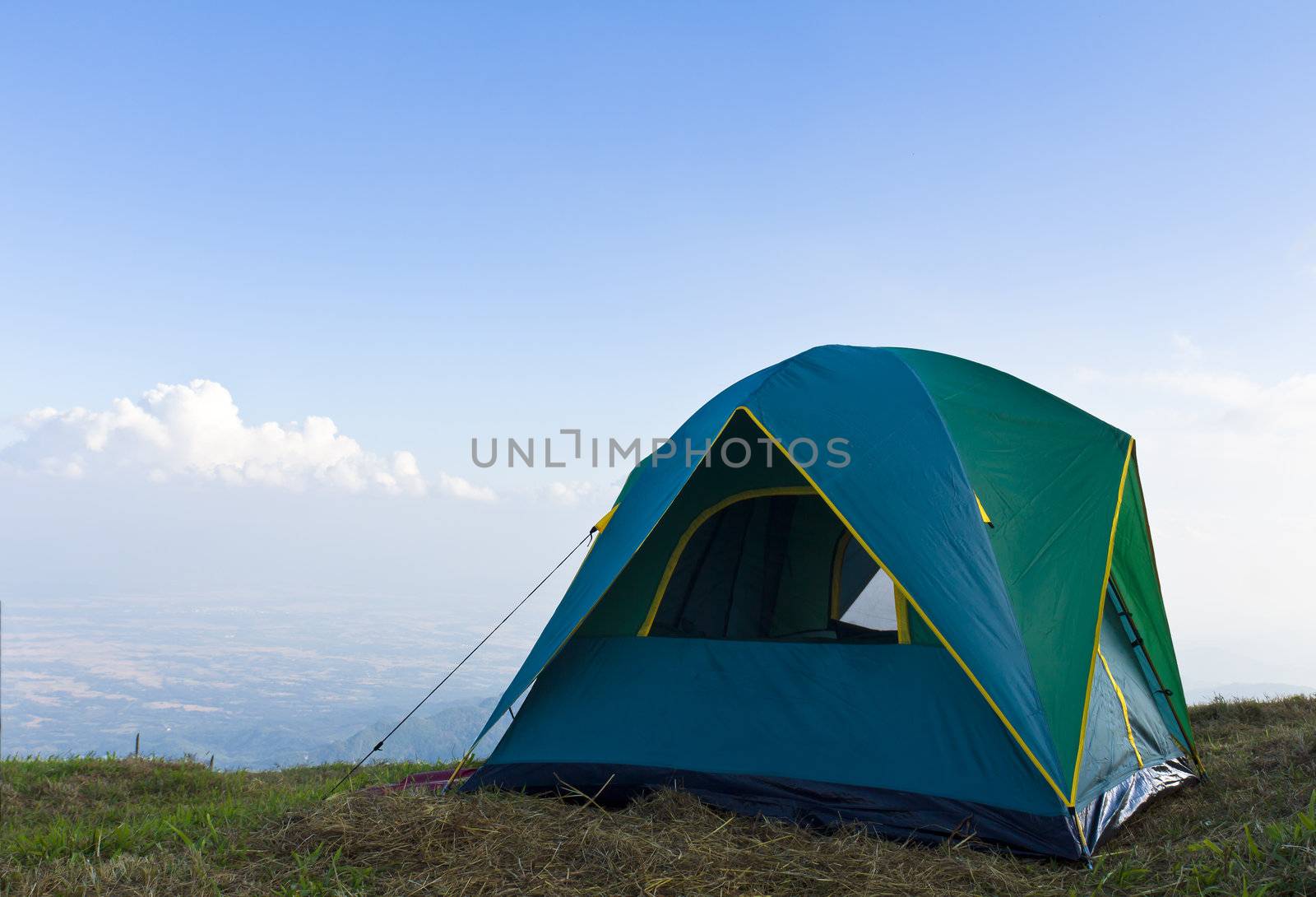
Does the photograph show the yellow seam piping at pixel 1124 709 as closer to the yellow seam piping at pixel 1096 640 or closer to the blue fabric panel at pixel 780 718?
the yellow seam piping at pixel 1096 640

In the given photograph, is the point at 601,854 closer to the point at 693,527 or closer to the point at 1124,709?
the point at 693,527

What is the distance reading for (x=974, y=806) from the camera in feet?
13.5

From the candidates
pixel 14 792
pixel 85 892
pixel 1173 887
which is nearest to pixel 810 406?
pixel 1173 887

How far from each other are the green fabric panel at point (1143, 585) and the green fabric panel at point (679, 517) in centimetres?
230

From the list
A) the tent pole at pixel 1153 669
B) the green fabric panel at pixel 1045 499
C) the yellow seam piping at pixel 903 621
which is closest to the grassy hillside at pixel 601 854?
the green fabric panel at pixel 1045 499

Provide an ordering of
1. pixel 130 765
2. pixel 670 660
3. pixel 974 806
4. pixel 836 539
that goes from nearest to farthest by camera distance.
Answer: pixel 974 806, pixel 670 660, pixel 836 539, pixel 130 765

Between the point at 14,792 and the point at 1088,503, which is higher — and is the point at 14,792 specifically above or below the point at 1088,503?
below

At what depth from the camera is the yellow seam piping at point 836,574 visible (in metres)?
5.60

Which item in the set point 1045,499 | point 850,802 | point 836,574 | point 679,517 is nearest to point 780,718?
point 850,802

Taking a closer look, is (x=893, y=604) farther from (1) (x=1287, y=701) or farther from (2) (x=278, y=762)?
(2) (x=278, y=762)

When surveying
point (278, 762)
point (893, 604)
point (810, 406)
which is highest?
point (810, 406)

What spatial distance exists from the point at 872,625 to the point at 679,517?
4.44ft

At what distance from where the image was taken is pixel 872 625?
5309 millimetres

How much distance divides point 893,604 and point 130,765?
7.39 m
